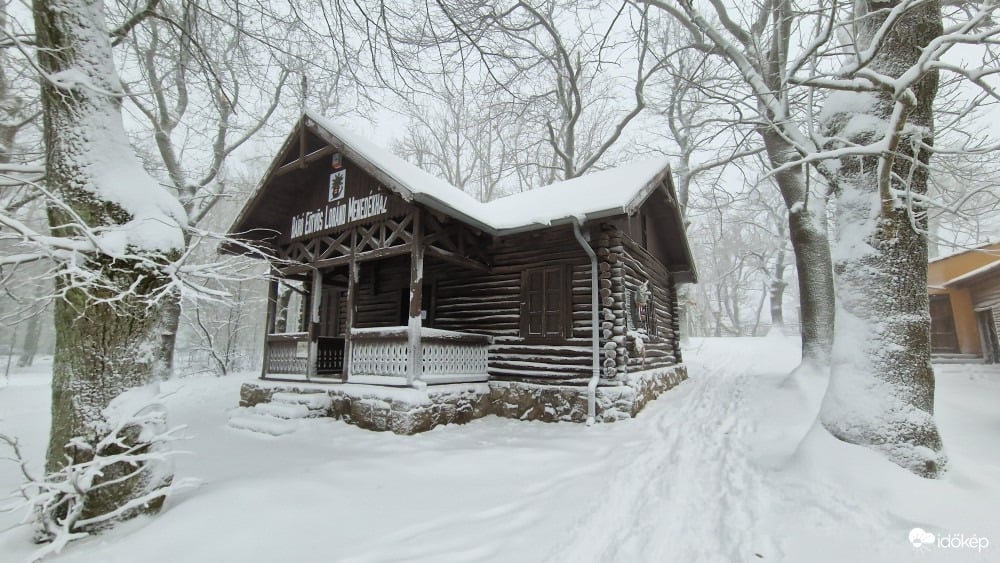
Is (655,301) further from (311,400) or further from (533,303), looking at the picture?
(311,400)

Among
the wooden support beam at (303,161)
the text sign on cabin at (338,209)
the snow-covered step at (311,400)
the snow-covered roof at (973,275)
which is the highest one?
the wooden support beam at (303,161)

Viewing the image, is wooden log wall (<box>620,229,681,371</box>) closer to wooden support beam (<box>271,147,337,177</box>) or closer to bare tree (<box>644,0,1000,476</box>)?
bare tree (<box>644,0,1000,476</box>)

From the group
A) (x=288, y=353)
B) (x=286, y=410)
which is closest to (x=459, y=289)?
(x=288, y=353)

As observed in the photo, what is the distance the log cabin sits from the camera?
834 centimetres

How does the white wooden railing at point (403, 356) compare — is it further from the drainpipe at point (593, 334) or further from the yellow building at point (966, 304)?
the yellow building at point (966, 304)

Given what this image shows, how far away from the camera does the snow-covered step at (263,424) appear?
26.2ft

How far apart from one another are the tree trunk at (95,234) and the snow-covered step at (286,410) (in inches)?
176

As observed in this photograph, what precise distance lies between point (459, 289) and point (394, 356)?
120 inches

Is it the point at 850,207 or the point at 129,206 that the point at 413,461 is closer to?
the point at 129,206

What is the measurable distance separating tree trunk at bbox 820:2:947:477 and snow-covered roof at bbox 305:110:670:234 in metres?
3.54

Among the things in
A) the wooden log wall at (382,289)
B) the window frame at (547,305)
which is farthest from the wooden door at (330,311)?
the window frame at (547,305)

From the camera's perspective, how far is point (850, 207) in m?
5.23

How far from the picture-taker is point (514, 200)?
12781mm

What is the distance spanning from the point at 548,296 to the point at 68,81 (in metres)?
7.90
